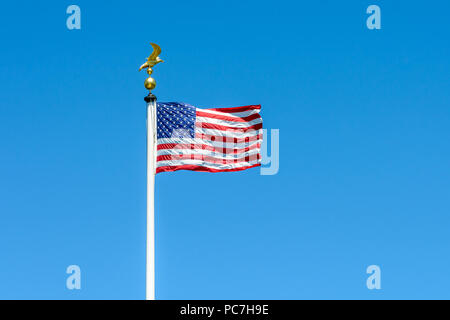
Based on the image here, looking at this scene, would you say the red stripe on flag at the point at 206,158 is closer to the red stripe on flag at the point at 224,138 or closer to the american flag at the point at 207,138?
the american flag at the point at 207,138

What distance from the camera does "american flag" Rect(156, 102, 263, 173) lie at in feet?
112

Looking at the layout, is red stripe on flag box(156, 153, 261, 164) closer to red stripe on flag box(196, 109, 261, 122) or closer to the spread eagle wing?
red stripe on flag box(196, 109, 261, 122)

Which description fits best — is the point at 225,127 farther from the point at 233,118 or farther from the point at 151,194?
the point at 151,194

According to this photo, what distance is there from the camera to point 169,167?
34.0 metres

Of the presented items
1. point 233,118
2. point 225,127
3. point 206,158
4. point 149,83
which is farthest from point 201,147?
point 149,83

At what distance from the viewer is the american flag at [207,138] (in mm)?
34250

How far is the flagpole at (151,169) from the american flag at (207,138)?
19.7 inches

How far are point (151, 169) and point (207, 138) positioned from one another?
2.91 meters

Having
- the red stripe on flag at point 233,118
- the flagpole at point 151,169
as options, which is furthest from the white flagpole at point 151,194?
the red stripe on flag at point 233,118

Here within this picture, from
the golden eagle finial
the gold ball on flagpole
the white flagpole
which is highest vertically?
the golden eagle finial

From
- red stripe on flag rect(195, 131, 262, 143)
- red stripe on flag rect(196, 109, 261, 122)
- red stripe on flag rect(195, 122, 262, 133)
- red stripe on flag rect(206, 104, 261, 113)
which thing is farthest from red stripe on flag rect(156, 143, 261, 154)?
red stripe on flag rect(206, 104, 261, 113)

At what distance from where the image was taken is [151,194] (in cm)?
3238
